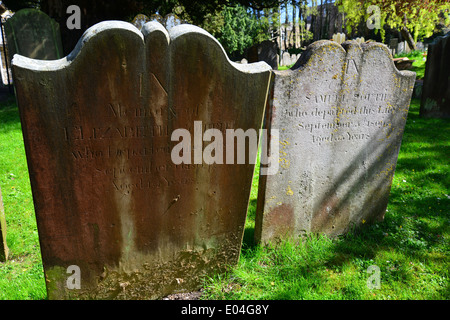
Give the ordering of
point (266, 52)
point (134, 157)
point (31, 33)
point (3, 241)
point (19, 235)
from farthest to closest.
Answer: point (266, 52) < point (31, 33) < point (19, 235) < point (3, 241) < point (134, 157)

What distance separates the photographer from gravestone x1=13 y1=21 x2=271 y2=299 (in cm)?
206

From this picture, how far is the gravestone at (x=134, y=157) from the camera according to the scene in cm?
206

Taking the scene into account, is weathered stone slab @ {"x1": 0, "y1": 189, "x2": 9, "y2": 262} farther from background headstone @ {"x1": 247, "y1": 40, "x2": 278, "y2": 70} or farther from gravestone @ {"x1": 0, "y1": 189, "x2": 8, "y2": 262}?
background headstone @ {"x1": 247, "y1": 40, "x2": 278, "y2": 70}

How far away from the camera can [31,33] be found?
24.4 feet

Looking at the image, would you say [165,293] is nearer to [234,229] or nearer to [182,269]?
[182,269]

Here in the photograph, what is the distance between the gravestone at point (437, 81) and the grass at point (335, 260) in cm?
395

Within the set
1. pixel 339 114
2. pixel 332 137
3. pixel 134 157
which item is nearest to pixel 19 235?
pixel 134 157

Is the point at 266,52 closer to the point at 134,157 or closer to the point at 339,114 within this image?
the point at 339,114

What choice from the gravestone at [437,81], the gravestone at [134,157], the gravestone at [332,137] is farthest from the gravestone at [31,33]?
the gravestone at [437,81]

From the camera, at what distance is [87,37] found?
6.52ft

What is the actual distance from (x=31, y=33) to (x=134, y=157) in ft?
22.6

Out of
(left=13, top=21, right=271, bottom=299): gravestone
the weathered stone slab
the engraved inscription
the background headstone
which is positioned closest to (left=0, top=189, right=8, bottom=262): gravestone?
the weathered stone slab

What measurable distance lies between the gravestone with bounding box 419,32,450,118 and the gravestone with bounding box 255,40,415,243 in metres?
5.05

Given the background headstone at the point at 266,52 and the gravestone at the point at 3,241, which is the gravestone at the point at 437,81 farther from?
the gravestone at the point at 3,241
